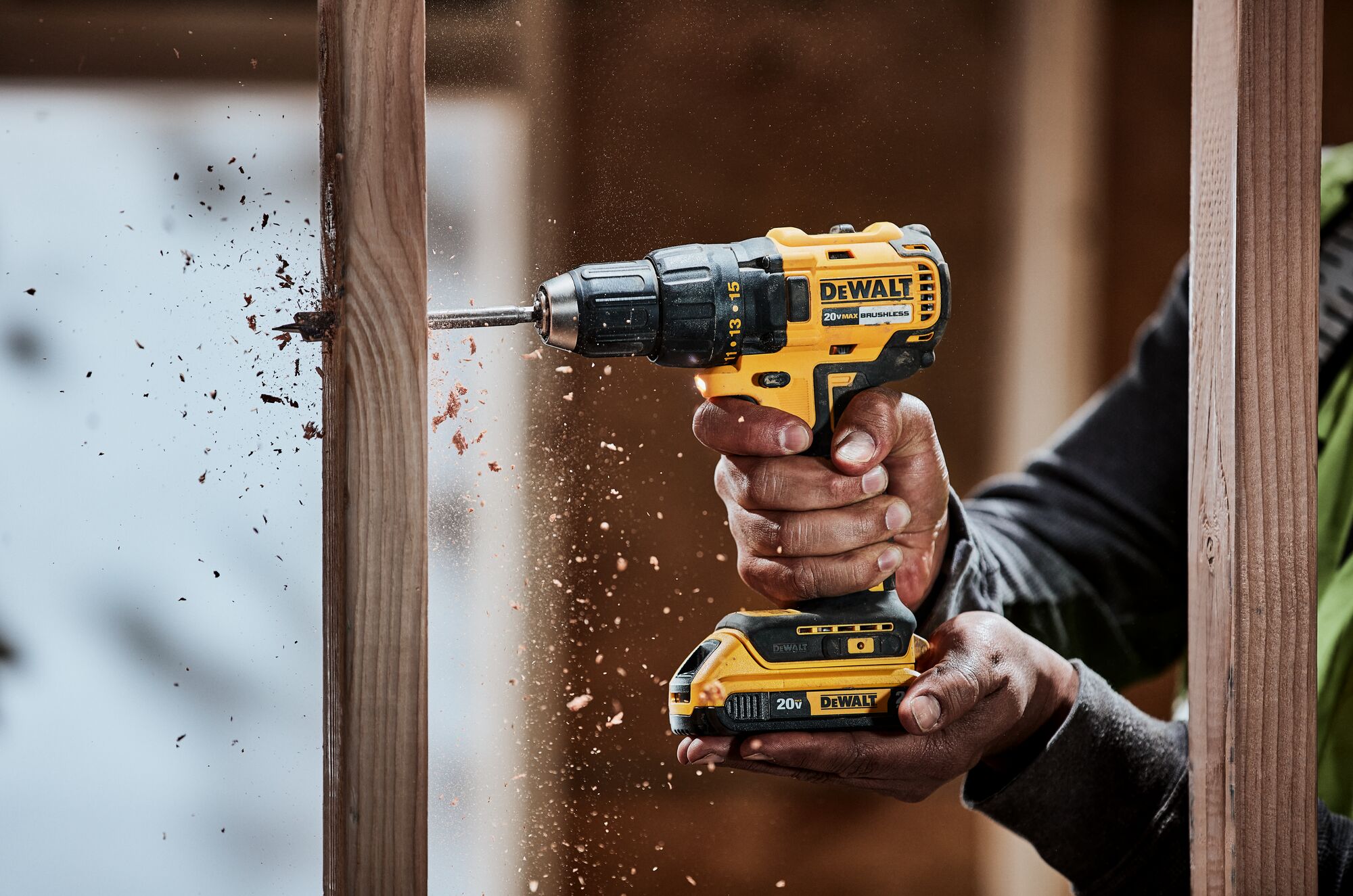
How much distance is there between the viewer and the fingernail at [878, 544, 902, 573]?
0.82 metres

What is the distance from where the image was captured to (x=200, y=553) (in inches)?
25.8

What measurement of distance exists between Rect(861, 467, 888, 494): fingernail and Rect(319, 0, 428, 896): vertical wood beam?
0.37m

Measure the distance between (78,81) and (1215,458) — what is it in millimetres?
800

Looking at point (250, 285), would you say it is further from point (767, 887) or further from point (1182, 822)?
point (1182, 822)

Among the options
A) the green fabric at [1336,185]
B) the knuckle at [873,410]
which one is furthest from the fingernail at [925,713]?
the green fabric at [1336,185]

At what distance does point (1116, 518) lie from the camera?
135 centimetres

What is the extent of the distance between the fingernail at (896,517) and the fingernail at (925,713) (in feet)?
0.48

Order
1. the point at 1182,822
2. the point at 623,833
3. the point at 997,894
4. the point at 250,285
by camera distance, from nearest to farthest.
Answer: the point at 250,285 → the point at 623,833 → the point at 1182,822 → the point at 997,894

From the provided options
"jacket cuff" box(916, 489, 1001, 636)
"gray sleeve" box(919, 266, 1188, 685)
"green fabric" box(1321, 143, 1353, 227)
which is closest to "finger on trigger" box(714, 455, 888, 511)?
"jacket cuff" box(916, 489, 1001, 636)

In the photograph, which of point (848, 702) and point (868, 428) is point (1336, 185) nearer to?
point (868, 428)

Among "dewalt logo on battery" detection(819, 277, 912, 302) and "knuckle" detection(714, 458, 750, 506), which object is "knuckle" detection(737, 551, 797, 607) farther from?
"dewalt logo on battery" detection(819, 277, 912, 302)

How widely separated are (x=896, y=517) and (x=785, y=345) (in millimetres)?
183

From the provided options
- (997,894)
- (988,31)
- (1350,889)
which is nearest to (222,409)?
(988,31)

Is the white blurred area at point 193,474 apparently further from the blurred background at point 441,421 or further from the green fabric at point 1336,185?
the green fabric at point 1336,185
